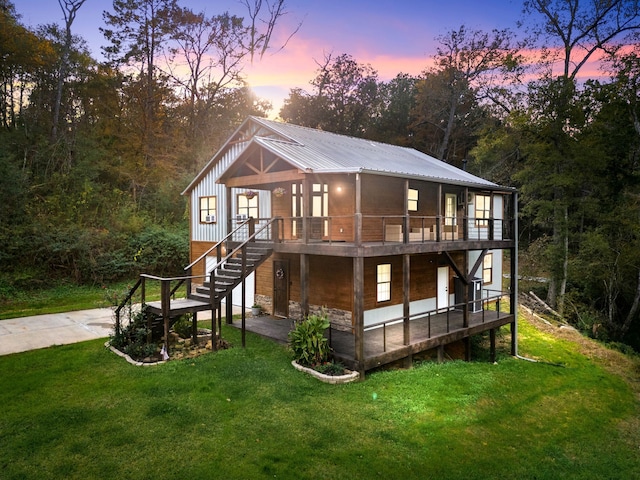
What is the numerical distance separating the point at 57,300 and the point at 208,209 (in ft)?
24.7

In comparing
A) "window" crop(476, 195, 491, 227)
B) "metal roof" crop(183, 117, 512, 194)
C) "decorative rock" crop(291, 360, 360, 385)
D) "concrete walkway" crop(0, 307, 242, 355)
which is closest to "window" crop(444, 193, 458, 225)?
"window" crop(476, 195, 491, 227)

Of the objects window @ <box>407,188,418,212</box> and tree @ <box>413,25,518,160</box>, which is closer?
window @ <box>407,188,418,212</box>

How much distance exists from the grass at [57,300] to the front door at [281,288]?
536 centimetres

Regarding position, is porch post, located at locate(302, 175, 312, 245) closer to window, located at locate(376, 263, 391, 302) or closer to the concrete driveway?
window, located at locate(376, 263, 391, 302)

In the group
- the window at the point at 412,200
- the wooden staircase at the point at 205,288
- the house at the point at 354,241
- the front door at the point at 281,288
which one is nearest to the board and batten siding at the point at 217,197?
the house at the point at 354,241

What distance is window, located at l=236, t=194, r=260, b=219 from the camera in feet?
55.8

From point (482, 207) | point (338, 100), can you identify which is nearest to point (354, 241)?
point (482, 207)

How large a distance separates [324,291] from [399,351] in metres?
4.13

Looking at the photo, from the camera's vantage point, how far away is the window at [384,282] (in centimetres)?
1448

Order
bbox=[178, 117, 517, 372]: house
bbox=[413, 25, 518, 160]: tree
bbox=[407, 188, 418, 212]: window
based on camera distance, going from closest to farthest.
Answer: bbox=[178, 117, 517, 372]: house → bbox=[407, 188, 418, 212]: window → bbox=[413, 25, 518, 160]: tree

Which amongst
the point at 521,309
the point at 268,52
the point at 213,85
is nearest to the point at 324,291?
the point at 521,309

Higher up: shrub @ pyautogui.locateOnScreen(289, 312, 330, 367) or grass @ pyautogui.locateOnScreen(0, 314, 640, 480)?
shrub @ pyautogui.locateOnScreen(289, 312, 330, 367)

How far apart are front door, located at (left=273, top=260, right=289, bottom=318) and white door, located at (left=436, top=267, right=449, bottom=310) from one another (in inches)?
247

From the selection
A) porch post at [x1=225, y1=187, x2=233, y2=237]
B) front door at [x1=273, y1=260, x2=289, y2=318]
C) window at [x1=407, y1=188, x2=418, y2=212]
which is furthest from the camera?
window at [x1=407, y1=188, x2=418, y2=212]
